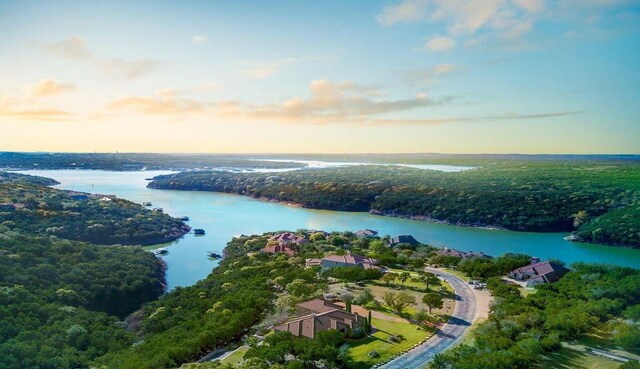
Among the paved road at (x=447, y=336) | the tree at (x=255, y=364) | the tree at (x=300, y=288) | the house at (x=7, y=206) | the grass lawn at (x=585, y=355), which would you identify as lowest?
the paved road at (x=447, y=336)

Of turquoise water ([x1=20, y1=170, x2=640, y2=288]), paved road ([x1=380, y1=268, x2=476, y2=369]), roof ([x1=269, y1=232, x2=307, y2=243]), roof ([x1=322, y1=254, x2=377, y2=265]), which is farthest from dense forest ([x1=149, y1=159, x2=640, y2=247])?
paved road ([x1=380, y1=268, x2=476, y2=369])

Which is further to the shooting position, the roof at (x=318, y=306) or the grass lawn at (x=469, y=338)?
the roof at (x=318, y=306)

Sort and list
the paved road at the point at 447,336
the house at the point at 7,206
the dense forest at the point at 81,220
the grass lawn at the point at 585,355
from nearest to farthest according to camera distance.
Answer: the grass lawn at the point at 585,355 < the paved road at the point at 447,336 < the dense forest at the point at 81,220 < the house at the point at 7,206

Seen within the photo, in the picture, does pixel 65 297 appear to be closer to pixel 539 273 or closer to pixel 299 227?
pixel 539 273

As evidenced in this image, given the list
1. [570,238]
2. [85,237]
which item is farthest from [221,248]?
[570,238]

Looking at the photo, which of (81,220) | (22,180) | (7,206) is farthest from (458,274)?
(22,180)

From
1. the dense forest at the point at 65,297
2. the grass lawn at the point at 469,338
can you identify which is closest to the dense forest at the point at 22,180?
the dense forest at the point at 65,297

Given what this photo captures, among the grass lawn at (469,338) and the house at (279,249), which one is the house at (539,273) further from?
the house at (279,249)
